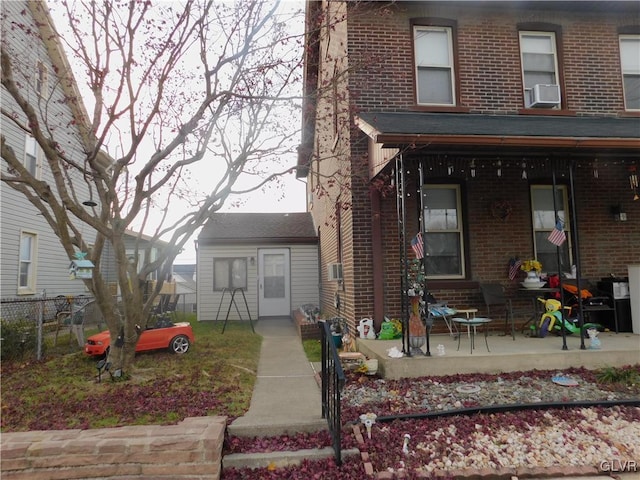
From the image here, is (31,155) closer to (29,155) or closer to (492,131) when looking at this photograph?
(29,155)

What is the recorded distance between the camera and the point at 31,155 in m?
11.6

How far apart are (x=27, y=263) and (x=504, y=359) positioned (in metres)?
12.0

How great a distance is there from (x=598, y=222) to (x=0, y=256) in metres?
12.9

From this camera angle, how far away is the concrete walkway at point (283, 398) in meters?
3.85

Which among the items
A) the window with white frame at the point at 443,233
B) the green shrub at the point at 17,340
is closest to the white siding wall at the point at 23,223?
the green shrub at the point at 17,340

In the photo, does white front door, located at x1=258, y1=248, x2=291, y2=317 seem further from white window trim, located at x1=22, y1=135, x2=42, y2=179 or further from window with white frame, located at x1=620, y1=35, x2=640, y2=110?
window with white frame, located at x1=620, y1=35, x2=640, y2=110

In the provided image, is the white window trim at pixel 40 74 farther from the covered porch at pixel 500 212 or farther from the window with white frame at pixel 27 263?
the covered porch at pixel 500 212

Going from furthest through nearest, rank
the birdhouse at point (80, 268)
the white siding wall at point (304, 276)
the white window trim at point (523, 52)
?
1. the white siding wall at point (304, 276)
2. the white window trim at point (523, 52)
3. the birdhouse at point (80, 268)

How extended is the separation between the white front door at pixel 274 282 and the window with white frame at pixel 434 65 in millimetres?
7026

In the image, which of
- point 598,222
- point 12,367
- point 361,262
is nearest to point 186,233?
point 361,262

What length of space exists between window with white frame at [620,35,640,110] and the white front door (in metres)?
9.32

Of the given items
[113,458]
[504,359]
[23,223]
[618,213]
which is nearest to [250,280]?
[23,223]

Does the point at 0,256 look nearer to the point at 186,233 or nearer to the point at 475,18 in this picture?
the point at 186,233

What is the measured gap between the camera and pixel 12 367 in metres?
6.26
